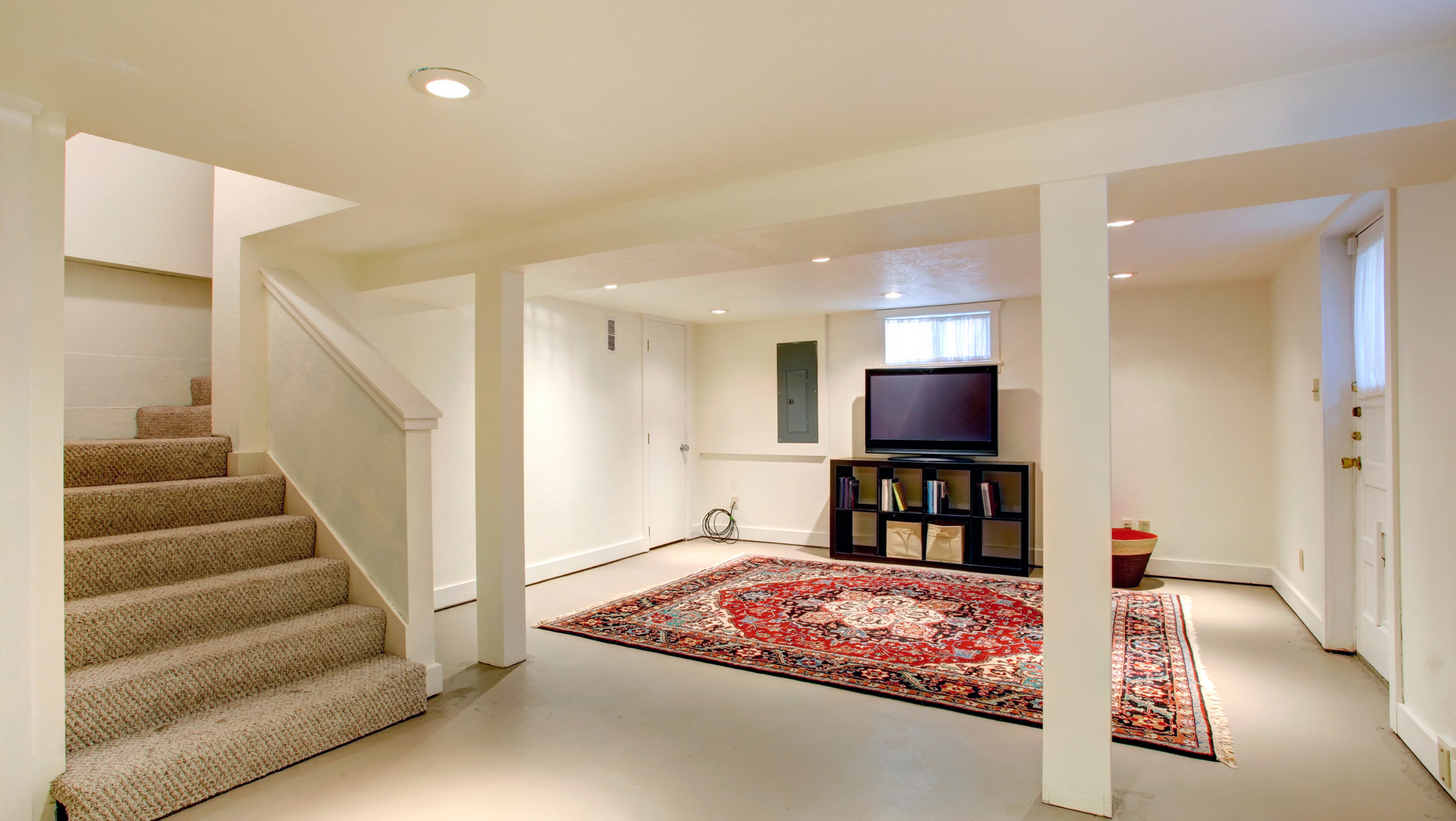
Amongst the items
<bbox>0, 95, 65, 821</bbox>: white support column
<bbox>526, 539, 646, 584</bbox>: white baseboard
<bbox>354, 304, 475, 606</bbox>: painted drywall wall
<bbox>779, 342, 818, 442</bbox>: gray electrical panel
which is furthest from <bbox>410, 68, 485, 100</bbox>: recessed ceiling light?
<bbox>779, 342, 818, 442</bbox>: gray electrical panel

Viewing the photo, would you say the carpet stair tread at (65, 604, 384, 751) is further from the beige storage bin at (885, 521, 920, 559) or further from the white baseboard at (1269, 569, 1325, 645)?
the white baseboard at (1269, 569, 1325, 645)

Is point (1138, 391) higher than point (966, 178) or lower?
lower

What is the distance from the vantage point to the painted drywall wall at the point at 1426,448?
2.21 metres

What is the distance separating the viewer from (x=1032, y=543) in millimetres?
5715

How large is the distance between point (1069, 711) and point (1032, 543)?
3.82m

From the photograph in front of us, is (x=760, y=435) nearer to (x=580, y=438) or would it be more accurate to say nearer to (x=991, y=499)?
(x=580, y=438)

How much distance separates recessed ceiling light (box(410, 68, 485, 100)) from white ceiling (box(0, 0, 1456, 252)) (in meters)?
0.04

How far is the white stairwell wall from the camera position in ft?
10.0

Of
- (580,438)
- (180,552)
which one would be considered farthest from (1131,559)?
(180,552)

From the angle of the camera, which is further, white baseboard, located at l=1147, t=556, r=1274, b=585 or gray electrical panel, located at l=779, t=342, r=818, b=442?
gray electrical panel, located at l=779, t=342, r=818, b=442

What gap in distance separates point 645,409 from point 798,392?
4.67 feet

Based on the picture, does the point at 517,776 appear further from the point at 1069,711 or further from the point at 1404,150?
the point at 1404,150

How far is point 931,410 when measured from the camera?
5887mm

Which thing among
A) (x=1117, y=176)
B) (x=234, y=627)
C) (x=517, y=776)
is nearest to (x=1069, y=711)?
(x=1117, y=176)
